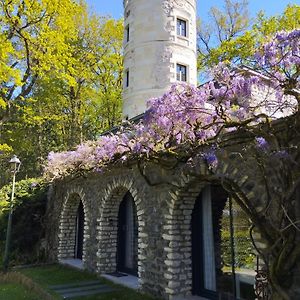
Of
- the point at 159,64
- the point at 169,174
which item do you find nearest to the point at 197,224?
the point at 169,174

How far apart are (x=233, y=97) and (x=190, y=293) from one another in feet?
13.6

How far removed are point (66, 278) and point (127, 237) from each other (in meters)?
1.99

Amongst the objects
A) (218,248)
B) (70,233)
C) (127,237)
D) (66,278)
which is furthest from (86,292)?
(70,233)

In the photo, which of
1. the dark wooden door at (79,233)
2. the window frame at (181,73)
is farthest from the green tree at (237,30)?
the dark wooden door at (79,233)

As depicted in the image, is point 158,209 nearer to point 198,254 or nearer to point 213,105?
point 198,254

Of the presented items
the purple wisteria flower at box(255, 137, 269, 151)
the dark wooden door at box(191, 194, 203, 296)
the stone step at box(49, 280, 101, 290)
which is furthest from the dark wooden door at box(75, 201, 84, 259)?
the purple wisteria flower at box(255, 137, 269, 151)

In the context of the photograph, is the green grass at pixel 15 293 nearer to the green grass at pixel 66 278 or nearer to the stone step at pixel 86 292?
the green grass at pixel 66 278

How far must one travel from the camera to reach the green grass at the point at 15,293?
812cm

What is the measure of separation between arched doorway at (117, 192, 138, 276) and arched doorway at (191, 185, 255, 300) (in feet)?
8.32

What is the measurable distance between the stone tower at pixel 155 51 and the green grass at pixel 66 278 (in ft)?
29.9

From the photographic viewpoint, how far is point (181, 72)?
1827 cm

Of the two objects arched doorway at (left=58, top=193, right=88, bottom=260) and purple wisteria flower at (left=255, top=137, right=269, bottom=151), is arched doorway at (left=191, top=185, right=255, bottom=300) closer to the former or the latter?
→ purple wisteria flower at (left=255, top=137, right=269, bottom=151)

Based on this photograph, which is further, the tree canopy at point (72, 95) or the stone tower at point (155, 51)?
the stone tower at point (155, 51)

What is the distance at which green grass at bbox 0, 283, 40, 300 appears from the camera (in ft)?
26.7
